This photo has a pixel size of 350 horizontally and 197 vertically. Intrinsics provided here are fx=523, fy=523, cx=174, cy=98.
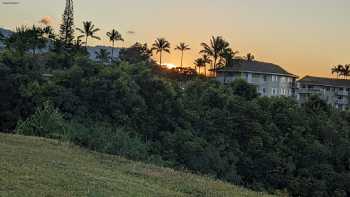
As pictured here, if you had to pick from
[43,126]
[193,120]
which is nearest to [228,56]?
[193,120]

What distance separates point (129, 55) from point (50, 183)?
58619 millimetres

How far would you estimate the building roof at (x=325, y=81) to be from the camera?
249ft

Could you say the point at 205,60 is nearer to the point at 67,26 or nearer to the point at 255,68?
the point at 255,68

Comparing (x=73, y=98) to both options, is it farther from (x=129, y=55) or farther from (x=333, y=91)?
(x=333, y=91)

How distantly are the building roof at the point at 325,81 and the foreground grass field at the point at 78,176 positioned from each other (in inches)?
2618

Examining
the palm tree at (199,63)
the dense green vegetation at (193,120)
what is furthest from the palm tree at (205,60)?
the dense green vegetation at (193,120)

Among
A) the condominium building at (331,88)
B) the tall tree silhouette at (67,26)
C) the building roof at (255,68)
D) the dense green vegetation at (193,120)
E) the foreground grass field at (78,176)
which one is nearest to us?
the foreground grass field at (78,176)

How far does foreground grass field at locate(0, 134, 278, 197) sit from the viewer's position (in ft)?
25.2

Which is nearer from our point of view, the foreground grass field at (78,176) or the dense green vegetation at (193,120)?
the foreground grass field at (78,176)

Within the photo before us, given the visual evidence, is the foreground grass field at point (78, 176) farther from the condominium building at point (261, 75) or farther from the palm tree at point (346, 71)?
the palm tree at point (346, 71)

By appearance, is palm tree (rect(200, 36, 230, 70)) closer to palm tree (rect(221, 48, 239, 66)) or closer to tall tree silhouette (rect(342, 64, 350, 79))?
palm tree (rect(221, 48, 239, 66))

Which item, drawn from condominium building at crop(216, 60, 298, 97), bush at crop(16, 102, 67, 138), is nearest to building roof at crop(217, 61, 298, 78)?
condominium building at crop(216, 60, 298, 97)

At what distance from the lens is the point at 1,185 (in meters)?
7.30

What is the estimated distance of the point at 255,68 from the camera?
6625 cm
